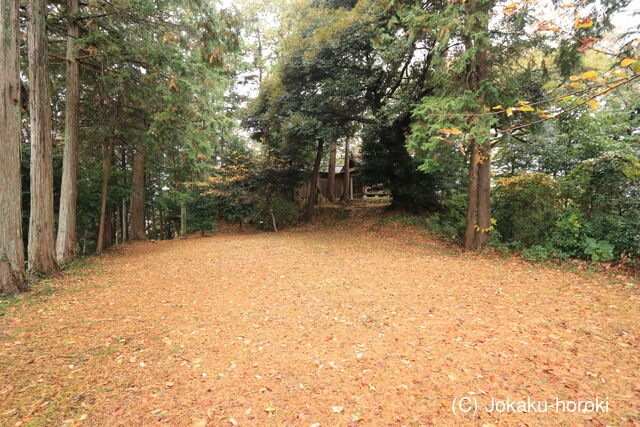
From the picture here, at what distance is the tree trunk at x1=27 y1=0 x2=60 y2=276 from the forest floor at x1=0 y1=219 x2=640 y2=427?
34.5 inches

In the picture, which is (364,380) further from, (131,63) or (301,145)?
(301,145)

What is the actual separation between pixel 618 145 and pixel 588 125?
Answer: 80 centimetres

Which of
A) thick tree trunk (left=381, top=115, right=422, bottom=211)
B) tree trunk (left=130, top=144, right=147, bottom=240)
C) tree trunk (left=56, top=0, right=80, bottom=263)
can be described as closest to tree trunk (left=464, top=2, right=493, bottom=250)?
thick tree trunk (left=381, top=115, right=422, bottom=211)

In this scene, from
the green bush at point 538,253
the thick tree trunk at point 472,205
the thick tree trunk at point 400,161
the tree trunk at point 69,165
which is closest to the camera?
the green bush at point 538,253

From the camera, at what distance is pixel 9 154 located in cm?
482

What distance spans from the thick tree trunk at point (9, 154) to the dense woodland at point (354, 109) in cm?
2

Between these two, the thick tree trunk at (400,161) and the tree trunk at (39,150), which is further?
the thick tree trunk at (400,161)

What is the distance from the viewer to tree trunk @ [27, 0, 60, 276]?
564cm

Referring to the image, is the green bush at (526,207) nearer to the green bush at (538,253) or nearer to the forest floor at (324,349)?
the green bush at (538,253)

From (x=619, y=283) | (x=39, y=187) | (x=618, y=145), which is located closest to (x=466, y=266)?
(x=619, y=283)

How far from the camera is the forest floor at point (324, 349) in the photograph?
235 centimetres

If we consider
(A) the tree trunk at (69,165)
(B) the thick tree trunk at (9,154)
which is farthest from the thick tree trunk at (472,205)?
(A) the tree trunk at (69,165)

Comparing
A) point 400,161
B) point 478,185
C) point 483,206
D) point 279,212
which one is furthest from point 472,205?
point 279,212

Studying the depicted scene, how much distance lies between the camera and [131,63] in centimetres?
790
